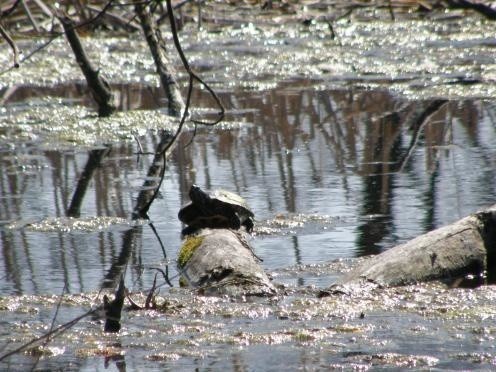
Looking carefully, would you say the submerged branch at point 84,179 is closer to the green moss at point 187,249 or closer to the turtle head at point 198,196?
the turtle head at point 198,196

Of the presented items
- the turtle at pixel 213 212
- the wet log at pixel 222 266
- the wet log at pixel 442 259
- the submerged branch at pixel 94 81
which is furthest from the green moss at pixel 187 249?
the submerged branch at pixel 94 81

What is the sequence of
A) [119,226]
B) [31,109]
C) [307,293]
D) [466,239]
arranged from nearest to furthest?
[307,293]
[466,239]
[119,226]
[31,109]

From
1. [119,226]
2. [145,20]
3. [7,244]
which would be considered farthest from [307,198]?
[145,20]

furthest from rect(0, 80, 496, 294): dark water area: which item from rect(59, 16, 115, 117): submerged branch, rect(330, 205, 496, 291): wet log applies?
rect(59, 16, 115, 117): submerged branch

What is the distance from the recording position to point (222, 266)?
507 cm

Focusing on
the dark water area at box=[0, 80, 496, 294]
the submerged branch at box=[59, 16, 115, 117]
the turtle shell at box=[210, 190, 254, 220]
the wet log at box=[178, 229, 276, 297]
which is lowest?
the dark water area at box=[0, 80, 496, 294]

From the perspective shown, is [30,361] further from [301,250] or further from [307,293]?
[301,250]

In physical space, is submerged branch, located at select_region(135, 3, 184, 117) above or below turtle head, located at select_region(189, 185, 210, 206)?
above

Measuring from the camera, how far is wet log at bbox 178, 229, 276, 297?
4918 millimetres

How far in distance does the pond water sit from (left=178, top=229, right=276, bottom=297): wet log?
12cm

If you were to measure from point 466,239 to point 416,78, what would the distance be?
714 centimetres

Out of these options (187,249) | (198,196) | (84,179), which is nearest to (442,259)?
(187,249)

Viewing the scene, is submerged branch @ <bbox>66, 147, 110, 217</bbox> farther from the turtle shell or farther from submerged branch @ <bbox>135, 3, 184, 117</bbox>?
submerged branch @ <bbox>135, 3, 184, 117</bbox>

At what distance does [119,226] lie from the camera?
654 centimetres
